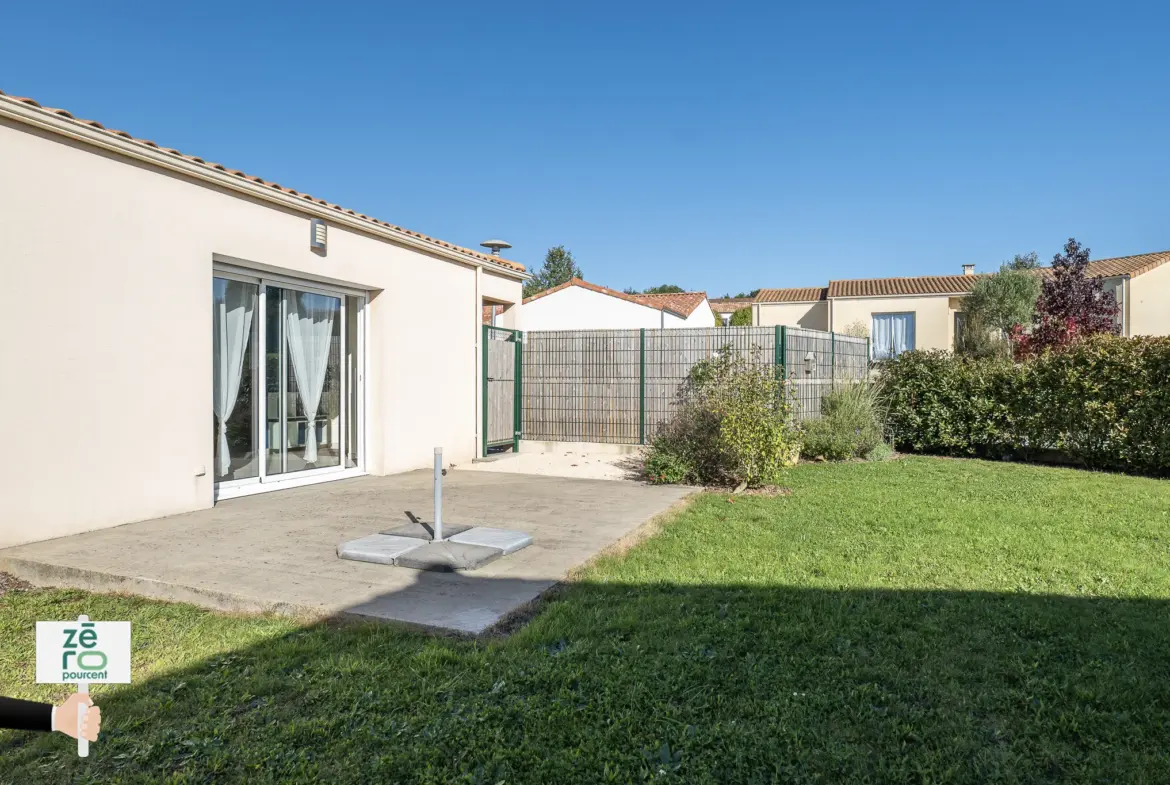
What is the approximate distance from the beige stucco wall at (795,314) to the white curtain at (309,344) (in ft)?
87.7

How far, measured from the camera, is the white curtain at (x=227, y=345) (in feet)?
25.1

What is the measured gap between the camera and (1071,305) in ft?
79.8

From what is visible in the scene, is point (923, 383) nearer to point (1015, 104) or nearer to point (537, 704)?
point (1015, 104)

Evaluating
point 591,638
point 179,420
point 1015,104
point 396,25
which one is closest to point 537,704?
point 591,638

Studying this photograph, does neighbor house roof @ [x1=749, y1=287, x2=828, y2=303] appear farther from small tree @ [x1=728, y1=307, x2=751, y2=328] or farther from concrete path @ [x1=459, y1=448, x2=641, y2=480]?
concrete path @ [x1=459, y1=448, x2=641, y2=480]

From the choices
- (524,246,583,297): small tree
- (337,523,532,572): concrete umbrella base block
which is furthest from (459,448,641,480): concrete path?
(524,246,583,297): small tree

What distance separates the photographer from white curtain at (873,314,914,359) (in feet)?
99.3

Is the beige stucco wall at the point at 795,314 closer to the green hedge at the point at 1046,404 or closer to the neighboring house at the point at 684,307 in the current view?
the neighboring house at the point at 684,307

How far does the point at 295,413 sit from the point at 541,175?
41.9 ft

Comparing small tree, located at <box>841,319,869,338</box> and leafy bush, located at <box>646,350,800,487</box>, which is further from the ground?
small tree, located at <box>841,319,869,338</box>

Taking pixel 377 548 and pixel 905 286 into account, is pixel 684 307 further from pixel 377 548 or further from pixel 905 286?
pixel 377 548

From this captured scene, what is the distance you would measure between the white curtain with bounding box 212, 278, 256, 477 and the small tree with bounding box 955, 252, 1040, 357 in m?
25.0

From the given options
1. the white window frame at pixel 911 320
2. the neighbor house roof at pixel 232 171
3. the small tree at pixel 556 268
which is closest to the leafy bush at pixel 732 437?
the neighbor house roof at pixel 232 171

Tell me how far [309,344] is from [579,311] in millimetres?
17408
